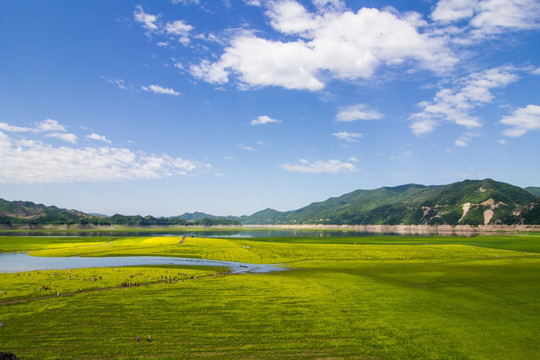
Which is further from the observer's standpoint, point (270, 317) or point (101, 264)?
point (101, 264)

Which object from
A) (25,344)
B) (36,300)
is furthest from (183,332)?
(36,300)

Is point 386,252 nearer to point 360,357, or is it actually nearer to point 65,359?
point 360,357

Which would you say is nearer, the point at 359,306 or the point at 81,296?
the point at 359,306

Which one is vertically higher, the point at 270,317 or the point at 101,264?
the point at 270,317

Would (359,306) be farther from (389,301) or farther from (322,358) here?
(322,358)

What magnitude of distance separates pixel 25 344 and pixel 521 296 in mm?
45645

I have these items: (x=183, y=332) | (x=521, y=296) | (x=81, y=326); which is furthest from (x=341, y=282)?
(x=81, y=326)

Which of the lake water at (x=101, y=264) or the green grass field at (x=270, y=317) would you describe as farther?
the lake water at (x=101, y=264)

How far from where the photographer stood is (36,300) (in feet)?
100

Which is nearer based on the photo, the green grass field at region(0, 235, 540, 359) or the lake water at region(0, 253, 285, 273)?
the green grass field at region(0, 235, 540, 359)

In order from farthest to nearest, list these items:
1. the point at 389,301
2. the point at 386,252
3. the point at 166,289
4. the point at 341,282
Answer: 1. the point at 386,252
2. the point at 341,282
3. the point at 166,289
4. the point at 389,301

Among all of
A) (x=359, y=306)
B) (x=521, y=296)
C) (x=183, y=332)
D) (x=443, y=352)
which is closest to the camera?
(x=443, y=352)

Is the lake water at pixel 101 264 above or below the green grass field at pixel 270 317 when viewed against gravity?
below

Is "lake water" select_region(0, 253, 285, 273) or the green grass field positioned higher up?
the green grass field
